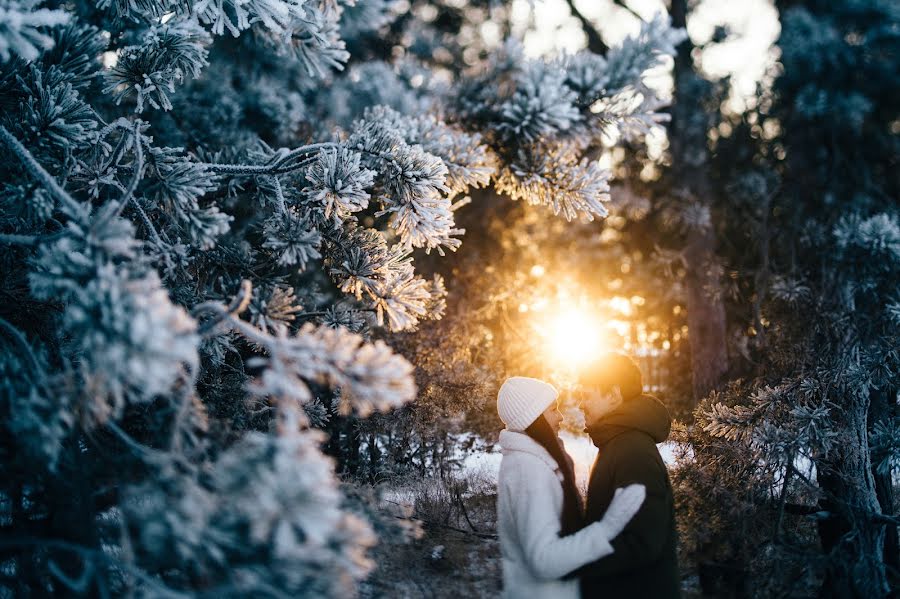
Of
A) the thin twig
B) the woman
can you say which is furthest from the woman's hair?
the thin twig

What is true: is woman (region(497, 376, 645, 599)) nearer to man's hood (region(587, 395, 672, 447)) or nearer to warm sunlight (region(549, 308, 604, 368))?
man's hood (region(587, 395, 672, 447))

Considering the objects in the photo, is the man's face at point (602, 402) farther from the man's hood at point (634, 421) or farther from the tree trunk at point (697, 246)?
the tree trunk at point (697, 246)

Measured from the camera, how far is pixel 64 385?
6.72 ft

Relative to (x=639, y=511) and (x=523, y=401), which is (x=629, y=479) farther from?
(x=523, y=401)

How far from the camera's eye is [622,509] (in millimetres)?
2250

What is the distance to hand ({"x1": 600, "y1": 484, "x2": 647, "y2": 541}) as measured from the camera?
87.7 inches

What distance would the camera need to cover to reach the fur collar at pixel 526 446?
2429 mm

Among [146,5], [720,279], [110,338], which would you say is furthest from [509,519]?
[720,279]

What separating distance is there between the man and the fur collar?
25 cm

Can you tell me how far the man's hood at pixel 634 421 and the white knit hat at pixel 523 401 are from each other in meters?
0.26

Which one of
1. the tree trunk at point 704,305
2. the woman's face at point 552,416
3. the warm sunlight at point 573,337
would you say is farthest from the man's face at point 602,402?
the tree trunk at point 704,305

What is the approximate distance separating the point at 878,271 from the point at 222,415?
562 centimetres

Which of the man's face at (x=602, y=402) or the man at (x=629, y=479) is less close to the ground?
the man's face at (x=602, y=402)

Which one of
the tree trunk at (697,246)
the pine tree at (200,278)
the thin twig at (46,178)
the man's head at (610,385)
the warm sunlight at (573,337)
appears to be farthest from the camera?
the tree trunk at (697,246)
